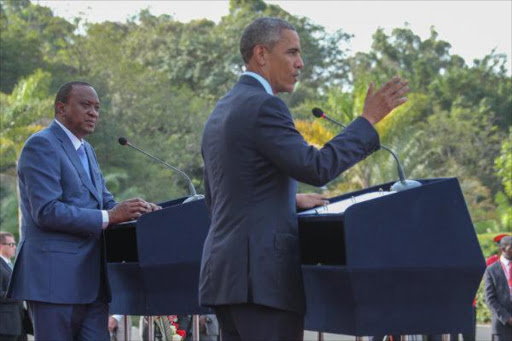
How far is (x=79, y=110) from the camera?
16.3 ft

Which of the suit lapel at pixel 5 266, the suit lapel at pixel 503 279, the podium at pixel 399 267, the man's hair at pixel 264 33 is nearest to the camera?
the podium at pixel 399 267

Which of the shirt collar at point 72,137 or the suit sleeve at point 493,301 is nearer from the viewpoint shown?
the shirt collar at point 72,137

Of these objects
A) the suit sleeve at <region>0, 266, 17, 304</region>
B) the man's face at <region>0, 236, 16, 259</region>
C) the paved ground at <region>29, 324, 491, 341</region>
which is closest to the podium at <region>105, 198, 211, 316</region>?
the suit sleeve at <region>0, 266, 17, 304</region>

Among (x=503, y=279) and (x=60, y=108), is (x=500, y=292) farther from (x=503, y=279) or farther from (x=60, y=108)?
(x=60, y=108)

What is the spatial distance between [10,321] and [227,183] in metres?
6.91

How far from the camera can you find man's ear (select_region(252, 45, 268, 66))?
3.82m

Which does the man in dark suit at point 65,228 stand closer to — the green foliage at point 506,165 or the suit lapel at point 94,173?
the suit lapel at point 94,173

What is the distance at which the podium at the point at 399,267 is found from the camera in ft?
11.6

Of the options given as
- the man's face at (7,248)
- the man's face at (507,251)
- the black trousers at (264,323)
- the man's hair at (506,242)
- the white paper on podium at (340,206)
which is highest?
the man's hair at (506,242)

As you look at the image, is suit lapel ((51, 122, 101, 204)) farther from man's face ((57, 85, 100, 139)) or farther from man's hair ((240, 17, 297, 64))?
man's hair ((240, 17, 297, 64))

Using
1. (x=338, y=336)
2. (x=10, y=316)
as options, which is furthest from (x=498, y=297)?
(x=10, y=316)

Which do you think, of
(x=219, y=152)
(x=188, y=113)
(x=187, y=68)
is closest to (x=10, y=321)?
(x=219, y=152)

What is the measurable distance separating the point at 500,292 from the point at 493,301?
0.15 metres

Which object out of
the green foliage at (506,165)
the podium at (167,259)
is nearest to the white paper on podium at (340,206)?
the podium at (167,259)
